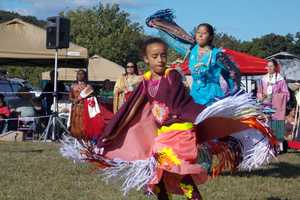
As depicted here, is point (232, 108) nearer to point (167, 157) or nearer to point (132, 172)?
point (167, 157)

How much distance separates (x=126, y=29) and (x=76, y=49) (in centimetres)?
4751

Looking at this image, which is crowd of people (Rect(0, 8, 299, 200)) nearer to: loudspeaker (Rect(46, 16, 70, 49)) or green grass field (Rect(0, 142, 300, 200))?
green grass field (Rect(0, 142, 300, 200))

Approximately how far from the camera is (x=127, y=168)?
17.2ft

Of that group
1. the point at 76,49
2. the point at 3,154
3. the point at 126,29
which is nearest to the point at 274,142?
the point at 3,154

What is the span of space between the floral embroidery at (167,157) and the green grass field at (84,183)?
1589 millimetres

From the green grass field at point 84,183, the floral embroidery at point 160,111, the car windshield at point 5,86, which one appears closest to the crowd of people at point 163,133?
the floral embroidery at point 160,111

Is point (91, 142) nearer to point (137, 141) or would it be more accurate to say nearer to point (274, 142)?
point (137, 141)

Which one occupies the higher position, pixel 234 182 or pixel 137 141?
pixel 137 141

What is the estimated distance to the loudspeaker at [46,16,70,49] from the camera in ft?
52.2

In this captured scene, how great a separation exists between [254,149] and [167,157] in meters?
1.69

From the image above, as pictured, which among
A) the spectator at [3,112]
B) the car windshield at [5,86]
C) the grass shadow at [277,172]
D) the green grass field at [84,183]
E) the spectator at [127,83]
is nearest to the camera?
the green grass field at [84,183]

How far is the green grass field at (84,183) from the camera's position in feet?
22.2

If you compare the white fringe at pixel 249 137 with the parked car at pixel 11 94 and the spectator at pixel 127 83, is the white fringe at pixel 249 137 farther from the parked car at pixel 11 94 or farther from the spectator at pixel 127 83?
the parked car at pixel 11 94

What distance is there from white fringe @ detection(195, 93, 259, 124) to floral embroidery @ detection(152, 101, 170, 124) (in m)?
0.25
